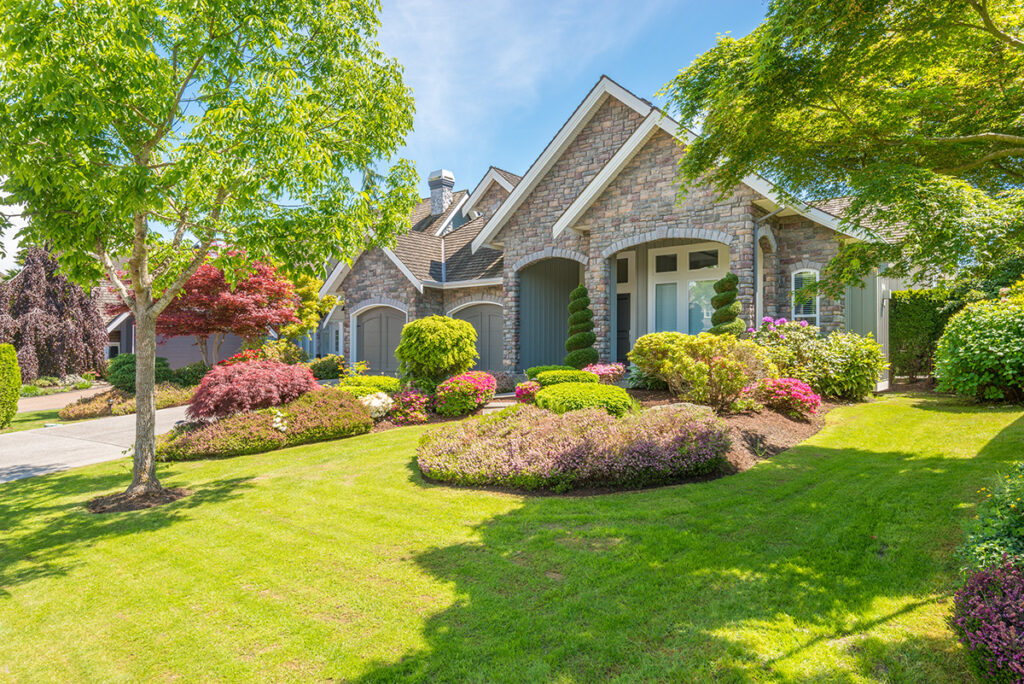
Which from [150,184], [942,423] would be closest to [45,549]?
[150,184]

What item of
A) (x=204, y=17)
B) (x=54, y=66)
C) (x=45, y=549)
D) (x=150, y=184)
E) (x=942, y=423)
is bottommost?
(x=45, y=549)

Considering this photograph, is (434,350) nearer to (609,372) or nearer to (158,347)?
(609,372)

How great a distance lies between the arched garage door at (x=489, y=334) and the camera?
1716 cm

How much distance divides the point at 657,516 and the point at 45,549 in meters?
5.74

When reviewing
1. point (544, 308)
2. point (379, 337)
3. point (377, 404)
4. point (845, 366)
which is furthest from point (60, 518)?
point (379, 337)

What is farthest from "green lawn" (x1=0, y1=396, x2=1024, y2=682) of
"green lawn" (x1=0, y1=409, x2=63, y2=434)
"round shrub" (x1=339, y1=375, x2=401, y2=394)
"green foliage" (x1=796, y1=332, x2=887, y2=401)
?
"green lawn" (x1=0, y1=409, x2=63, y2=434)

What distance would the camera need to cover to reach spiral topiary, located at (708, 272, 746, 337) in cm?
1167

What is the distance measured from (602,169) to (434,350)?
6121 millimetres

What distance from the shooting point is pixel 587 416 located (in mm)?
7445

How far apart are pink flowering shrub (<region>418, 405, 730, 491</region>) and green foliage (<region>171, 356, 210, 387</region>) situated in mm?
12488

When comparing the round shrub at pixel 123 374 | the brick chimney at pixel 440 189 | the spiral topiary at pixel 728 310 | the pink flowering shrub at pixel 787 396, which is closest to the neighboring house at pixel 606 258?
the spiral topiary at pixel 728 310

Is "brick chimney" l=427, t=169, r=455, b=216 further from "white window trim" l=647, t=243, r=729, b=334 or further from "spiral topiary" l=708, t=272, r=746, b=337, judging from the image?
"spiral topiary" l=708, t=272, r=746, b=337

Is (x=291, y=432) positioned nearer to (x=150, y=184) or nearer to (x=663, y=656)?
(x=150, y=184)

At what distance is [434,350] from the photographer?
38.2ft
